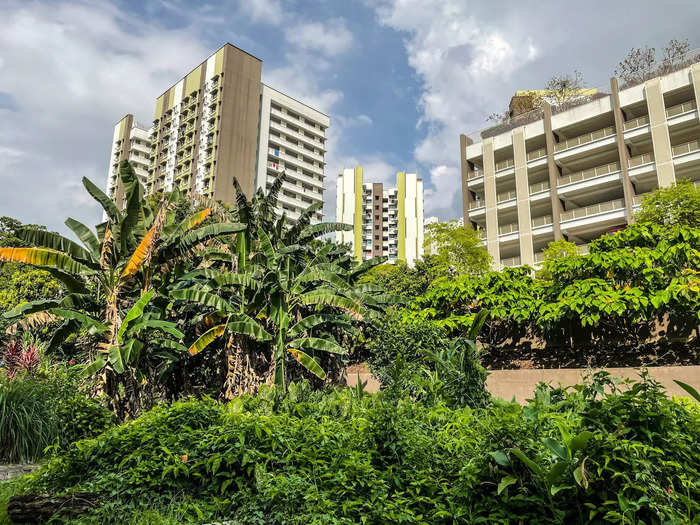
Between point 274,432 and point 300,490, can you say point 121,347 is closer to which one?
point 274,432

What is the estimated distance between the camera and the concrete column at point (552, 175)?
40438 mm

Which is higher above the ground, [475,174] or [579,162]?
[475,174]

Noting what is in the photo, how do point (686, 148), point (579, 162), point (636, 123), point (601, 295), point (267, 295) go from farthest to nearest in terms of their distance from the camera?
1. point (579, 162)
2. point (636, 123)
3. point (686, 148)
4. point (267, 295)
5. point (601, 295)

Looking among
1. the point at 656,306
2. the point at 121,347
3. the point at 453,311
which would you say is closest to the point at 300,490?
the point at 121,347

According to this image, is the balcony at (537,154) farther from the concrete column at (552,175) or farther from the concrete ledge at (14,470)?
the concrete ledge at (14,470)

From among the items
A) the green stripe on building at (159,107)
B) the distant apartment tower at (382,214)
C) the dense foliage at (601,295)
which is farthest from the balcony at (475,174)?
the distant apartment tower at (382,214)

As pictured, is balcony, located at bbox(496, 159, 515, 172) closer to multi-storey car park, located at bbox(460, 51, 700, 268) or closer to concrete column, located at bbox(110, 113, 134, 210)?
multi-storey car park, located at bbox(460, 51, 700, 268)

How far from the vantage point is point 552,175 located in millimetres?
41469

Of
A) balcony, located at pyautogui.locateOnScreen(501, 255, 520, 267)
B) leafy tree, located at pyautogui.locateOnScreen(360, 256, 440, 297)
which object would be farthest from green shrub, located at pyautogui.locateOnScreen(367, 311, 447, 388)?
balcony, located at pyautogui.locateOnScreen(501, 255, 520, 267)

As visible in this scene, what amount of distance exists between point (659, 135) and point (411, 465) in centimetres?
4089

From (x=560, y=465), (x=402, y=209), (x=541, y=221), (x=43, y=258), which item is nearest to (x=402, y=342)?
(x=43, y=258)

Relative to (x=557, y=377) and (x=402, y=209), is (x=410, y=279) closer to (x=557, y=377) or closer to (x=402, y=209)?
(x=557, y=377)

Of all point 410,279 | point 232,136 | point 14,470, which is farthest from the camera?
point 232,136

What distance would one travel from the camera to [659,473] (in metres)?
3.84
